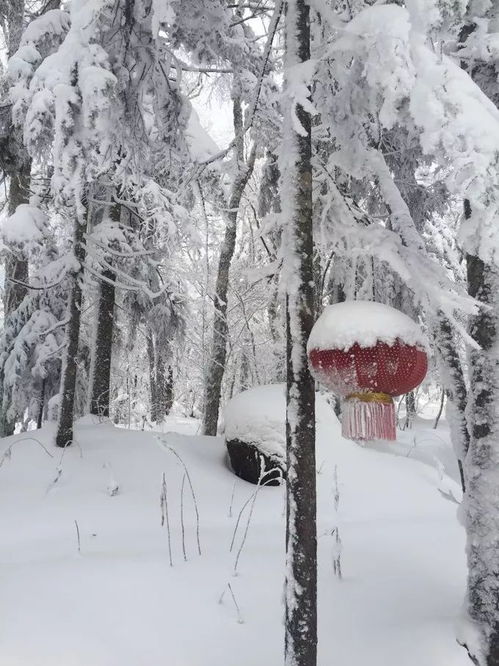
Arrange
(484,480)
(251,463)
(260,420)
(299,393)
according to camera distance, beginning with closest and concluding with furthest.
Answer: (299,393)
(484,480)
(251,463)
(260,420)

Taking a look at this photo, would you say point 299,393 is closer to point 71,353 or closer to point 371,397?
point 371,397

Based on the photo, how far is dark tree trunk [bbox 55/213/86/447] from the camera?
684 cm

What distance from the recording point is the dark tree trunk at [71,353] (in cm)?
684

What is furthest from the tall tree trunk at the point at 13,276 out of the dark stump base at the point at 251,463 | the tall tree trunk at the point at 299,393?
the tall tree trunk at the point at 299,393

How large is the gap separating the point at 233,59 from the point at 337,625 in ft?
14.1

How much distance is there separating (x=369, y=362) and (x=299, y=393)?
53 cm

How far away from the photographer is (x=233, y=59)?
4.53m

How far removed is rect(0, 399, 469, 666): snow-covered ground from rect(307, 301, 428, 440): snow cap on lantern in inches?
66.1

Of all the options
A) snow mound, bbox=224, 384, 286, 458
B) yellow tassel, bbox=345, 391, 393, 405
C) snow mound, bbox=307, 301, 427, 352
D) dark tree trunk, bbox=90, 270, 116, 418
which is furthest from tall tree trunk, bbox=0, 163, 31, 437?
yellow tassel, bbox=345, 391, 393, 405

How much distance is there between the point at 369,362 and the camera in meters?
2.24

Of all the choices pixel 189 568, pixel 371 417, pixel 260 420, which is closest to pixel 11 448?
pixel 260 420

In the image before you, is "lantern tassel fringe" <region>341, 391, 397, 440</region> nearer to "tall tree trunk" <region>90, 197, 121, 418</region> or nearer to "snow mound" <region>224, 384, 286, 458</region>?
"snow mound" <region>224, 384, 286, 458</region>

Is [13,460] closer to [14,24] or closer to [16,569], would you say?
[16,569]

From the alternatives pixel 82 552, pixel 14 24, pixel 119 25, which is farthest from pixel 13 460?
pixel 14 24
